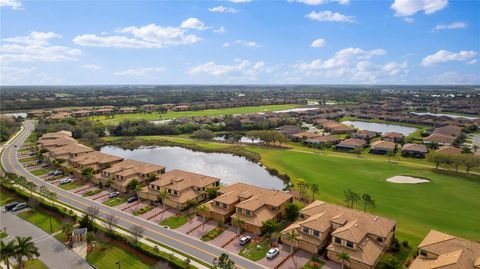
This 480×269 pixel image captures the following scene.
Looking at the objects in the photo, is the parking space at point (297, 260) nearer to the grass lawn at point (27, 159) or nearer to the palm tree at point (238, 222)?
the palm tree at point (238, 222)

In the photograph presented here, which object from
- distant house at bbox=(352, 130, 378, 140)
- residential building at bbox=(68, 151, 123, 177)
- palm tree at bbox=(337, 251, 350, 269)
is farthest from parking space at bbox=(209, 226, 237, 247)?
distant house at bbox=(352, 130, 378, 140)

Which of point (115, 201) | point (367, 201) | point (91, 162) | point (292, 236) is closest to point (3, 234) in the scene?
point (115, 201)

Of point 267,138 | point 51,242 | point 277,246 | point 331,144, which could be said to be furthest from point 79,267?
point 331,144

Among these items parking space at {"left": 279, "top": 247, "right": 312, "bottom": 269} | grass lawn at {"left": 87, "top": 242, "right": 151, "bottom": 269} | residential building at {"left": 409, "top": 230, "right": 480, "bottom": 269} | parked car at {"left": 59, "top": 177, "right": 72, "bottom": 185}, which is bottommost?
grass lawn at {"left": 87, "top": 242, "right": 151, "bottom": 269}

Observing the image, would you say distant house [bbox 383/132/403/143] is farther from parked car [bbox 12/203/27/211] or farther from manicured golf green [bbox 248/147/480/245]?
parked car [bbox 12/203/27/211]

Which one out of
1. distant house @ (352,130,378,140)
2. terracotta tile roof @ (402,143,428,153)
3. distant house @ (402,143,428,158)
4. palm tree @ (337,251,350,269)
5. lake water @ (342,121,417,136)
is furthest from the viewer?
lake water @ (342,121,417,136)

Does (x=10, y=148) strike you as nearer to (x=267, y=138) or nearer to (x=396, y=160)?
(x=267, y=138)

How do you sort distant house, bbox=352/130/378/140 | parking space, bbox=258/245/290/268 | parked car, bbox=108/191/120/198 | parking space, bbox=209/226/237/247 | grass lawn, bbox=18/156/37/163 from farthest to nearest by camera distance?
distant house, bbox=352/130/378/140, grass lawn, bbox=18/156/37/163, parked car, bbox=108/191/120/198, parking space, bbox=209/226/237/247, parking space, bbox=258/245/290/268
